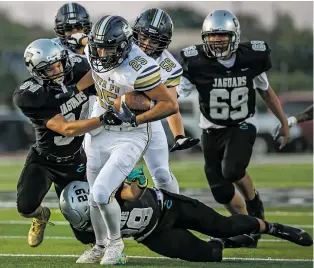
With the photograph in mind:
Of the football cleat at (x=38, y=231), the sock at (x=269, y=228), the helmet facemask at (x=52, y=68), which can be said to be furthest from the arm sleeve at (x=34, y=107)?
the sock at (x=269, y=228)

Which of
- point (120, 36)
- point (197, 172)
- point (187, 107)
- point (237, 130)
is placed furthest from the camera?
point (187, 107)

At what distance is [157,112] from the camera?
571 cm

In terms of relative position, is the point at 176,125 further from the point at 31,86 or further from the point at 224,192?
the point at 31,86

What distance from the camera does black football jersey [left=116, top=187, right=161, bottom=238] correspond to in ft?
18.6

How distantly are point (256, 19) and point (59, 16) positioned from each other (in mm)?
36678

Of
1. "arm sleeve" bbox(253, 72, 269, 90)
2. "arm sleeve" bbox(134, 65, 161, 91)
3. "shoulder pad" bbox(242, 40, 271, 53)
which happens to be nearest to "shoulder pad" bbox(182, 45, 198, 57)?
"shoulder pad" bbox(242, 40, 271, 53)

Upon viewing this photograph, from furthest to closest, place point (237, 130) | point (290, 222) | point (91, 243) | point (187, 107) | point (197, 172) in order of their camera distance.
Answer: point (187, 107) → point (197, 172) → point (290, 222) → point (237, 130) → point (91, 243)

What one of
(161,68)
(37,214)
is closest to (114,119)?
(161,68)

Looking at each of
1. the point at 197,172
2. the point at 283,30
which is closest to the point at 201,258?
the point at 197,172

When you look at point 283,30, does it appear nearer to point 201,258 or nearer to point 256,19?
point 256,19

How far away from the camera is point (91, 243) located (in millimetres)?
6238

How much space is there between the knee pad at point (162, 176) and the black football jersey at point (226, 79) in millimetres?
786

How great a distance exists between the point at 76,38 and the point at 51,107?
1.36 meters

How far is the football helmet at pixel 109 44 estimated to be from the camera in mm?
5676
